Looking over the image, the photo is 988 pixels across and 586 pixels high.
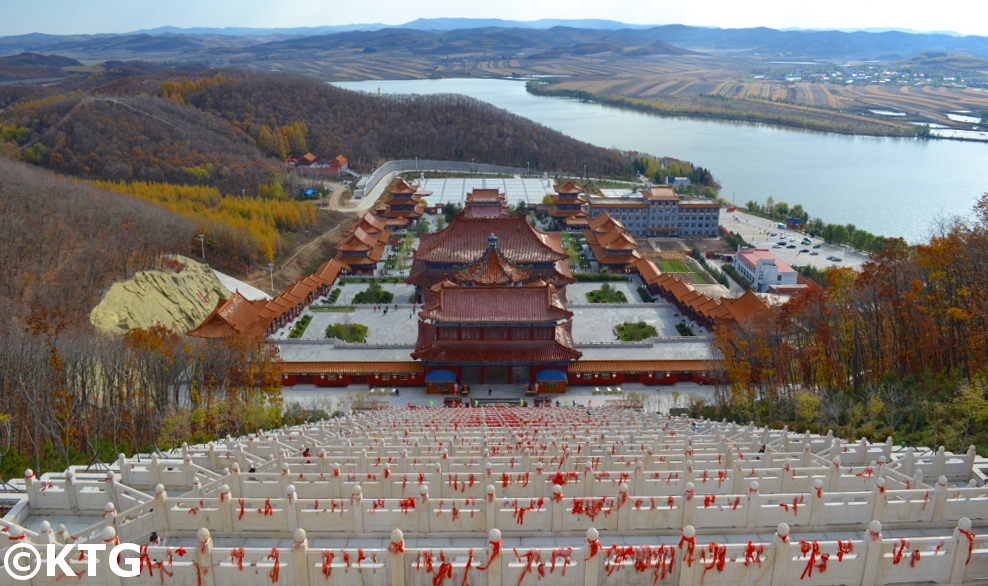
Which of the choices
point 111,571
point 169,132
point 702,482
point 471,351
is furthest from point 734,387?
point 169,132

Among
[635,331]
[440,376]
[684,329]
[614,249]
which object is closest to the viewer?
[440,376]

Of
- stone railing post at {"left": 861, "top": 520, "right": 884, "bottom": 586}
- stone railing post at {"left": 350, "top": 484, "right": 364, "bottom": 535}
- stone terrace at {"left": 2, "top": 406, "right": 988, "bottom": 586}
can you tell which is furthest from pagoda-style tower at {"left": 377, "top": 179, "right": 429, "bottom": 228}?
stone railing post at {"left": 861, "top": 520, "right": 884, "bottom": 586}

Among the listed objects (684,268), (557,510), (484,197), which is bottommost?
(684,268)

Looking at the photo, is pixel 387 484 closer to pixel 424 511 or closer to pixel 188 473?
pixel 424 511

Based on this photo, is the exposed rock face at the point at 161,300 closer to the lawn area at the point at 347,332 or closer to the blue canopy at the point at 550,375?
the lawn area at the point at 347,332

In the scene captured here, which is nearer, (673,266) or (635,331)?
(635,331)

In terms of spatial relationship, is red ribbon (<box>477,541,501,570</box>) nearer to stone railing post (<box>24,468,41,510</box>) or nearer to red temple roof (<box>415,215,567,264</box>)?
stone railing post (<box>24,468,41,510</box>)

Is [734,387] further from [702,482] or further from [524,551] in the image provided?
[524,551]

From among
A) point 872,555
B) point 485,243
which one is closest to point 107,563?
point 872,555
